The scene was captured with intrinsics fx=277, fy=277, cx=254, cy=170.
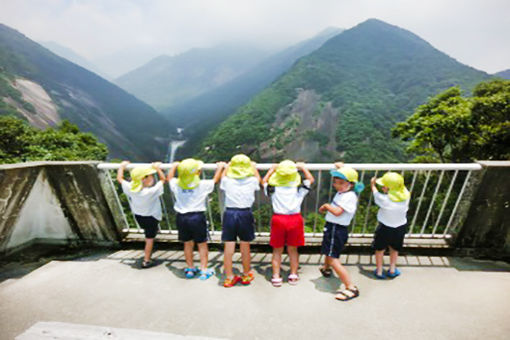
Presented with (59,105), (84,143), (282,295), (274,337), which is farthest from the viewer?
(59,105)

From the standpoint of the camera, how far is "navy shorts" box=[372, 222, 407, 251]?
9.53 ft

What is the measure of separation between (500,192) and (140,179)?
393 centimetres

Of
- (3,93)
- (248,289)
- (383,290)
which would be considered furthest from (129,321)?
(3,93)

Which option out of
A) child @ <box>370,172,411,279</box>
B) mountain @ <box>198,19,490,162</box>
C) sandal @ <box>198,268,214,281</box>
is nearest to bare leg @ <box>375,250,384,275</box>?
child @ <box>370,172,411,279</box>

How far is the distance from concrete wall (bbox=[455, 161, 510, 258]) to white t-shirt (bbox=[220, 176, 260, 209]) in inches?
95.4

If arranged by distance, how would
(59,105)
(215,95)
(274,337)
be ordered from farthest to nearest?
(215,95), (59,105), (274,337)

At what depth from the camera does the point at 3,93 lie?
→ 42125 millimetres

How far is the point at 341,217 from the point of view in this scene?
9.10ft

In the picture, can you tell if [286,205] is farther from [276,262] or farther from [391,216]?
[391,216]

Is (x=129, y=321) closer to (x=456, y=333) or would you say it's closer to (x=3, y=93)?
(x=456, y=333)

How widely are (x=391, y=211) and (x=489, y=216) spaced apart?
126 centimetres

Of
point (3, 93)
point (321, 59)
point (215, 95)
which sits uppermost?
point (321, 59)

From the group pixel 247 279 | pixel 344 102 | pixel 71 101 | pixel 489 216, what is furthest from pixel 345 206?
pixel 71 101

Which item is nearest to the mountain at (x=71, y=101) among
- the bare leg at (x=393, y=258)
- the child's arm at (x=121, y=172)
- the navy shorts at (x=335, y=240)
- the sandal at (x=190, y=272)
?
the child's arm at (x=121, y=172)
